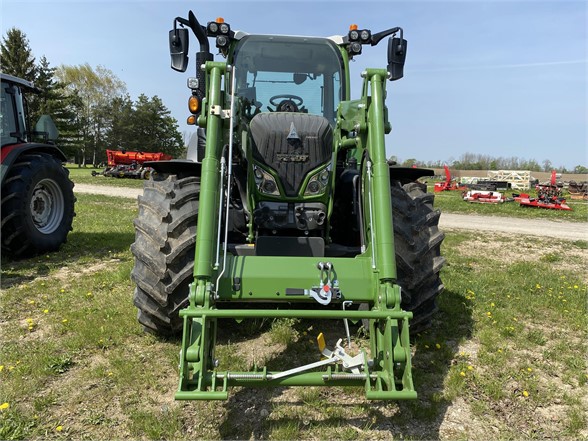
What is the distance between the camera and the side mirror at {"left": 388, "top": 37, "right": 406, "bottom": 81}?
14.3ft

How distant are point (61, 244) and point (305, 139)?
18.2ft

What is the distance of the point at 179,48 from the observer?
13.0 ft

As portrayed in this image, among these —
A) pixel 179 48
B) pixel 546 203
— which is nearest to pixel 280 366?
pixel 179 48

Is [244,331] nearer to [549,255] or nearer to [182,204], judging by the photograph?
[182,204]

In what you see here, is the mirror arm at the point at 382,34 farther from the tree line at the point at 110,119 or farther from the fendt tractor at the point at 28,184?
the tree line at the point at 110,119

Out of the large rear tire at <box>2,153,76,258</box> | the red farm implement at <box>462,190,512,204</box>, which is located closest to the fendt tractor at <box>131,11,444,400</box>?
the large rear tire at <box>2,153,76,258</box>

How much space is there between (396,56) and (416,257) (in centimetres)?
201

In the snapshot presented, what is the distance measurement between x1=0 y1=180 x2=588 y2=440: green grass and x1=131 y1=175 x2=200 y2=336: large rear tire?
1.21 feet

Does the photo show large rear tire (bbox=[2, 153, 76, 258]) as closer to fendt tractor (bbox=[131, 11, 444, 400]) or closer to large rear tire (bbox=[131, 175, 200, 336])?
fendt tractor (bbox=[131, 11, 444, 400])

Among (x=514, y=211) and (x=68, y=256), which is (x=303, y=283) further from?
(x=514, y=211)

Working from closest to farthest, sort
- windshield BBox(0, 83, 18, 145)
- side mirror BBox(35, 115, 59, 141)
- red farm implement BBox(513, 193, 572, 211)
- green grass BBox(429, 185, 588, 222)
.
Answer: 1. windshield BBox(0, 83, 18, 145)
2. side mirror BBox(35, 115, 59, 141)
3. green grass BBox(429, 185, 588, 222)
4. red farm implement BBox(513, 193, 572, 211)

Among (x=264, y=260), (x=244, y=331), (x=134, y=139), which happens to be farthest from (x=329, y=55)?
(x=134, y=139)

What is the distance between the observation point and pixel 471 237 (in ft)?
34.0

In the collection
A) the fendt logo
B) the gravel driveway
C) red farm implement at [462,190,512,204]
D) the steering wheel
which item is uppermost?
the steering wheel
